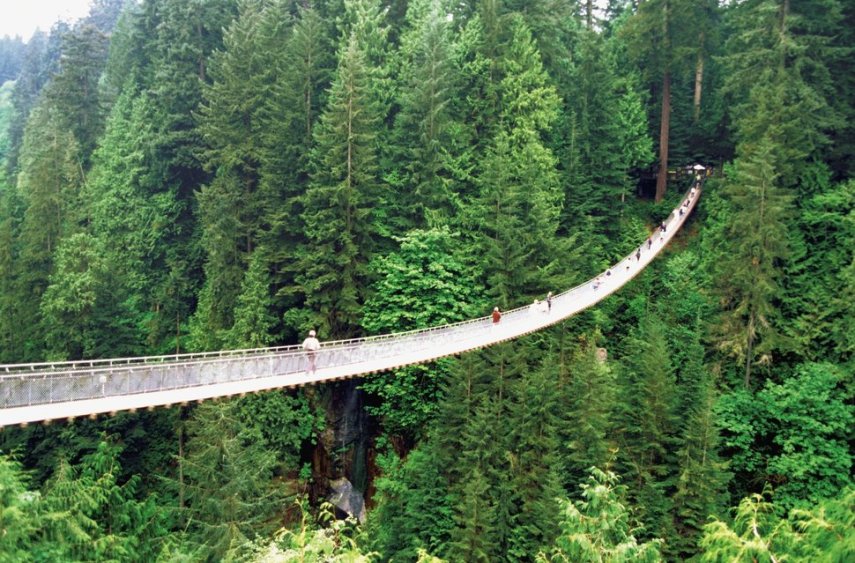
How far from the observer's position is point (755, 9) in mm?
21109

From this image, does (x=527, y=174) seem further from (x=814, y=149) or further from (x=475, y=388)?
(x=814, y=149)

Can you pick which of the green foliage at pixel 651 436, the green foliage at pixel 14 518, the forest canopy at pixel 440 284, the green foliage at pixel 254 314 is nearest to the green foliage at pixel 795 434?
the forest canopy at pixel 440 284

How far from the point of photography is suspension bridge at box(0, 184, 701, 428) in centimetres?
987

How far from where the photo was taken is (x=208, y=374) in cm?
1171

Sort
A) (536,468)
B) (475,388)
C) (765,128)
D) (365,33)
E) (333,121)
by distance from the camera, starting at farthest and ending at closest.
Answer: (365,33), (333,121), (765,128), (475,388), (536,468)

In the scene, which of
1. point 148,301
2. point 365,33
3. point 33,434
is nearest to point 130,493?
point 33,434

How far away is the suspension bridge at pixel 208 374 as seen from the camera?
9.87 metres

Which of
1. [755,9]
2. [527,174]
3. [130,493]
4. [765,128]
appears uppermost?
[755,9]

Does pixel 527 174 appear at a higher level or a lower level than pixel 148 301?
higher

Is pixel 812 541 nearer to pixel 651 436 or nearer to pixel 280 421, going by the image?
pixel 651 436

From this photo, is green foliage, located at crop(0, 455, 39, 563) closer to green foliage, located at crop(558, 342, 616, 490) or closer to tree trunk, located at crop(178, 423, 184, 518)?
tree trunk, located at crop(178, 423, 184, 518)

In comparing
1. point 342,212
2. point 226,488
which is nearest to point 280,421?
point 226,488

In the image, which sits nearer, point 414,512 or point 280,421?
point 414,512

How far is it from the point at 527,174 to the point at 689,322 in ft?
25.5
